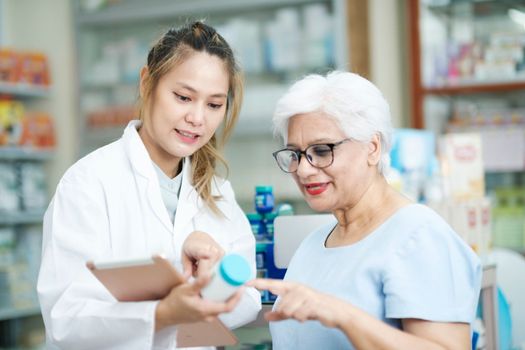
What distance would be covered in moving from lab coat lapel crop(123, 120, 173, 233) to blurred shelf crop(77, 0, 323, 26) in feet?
11.4

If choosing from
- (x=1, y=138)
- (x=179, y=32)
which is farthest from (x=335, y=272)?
(x=1, y=138)

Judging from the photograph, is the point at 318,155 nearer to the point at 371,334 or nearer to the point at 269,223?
the point at 371,334

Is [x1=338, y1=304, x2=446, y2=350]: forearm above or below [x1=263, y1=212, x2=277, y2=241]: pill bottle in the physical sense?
below

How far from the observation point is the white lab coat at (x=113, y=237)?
1.79m

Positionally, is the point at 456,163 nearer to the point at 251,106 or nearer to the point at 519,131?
the point at 519,131

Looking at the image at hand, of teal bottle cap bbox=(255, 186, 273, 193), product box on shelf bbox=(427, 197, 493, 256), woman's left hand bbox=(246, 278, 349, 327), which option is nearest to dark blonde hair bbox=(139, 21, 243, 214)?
teal bottle cap bbox=(255, 186, 273, 193)

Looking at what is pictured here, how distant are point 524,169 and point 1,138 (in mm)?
3634

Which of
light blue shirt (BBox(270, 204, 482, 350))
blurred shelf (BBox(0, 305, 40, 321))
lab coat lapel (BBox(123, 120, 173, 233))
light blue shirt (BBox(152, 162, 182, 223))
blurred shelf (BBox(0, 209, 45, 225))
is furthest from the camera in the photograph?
blurred shelf (BBox(0, 209, 45, 225))

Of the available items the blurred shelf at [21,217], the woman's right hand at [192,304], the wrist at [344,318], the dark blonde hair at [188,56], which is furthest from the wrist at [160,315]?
the blurred shelf at [21,217]

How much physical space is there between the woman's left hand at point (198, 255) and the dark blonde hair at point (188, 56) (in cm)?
47

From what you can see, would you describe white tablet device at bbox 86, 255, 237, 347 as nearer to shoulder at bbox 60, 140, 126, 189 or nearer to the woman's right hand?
the woman's right hand

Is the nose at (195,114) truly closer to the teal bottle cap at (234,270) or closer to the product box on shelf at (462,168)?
the teal bottle cap at (234,270)

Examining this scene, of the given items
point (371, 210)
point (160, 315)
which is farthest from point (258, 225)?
point (160, 315)

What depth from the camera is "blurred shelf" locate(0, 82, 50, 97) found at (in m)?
5.71
